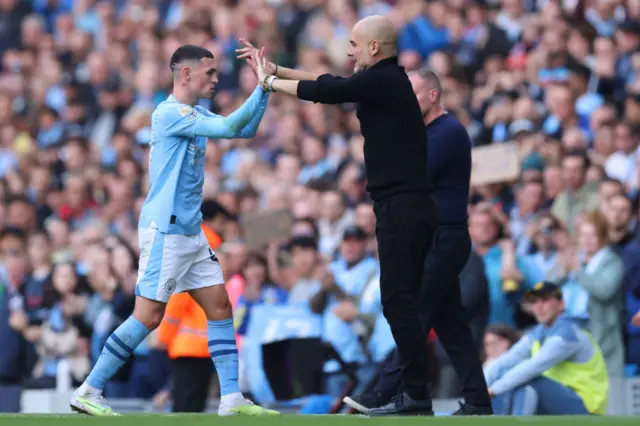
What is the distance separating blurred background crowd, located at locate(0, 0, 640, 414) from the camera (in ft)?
38.5

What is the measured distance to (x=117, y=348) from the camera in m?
8.28

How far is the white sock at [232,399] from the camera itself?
8.26 meters

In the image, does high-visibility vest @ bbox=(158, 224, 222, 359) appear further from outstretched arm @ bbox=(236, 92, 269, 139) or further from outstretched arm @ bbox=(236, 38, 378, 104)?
outstretched arm @ bbox=(236, 38, 378, 104)

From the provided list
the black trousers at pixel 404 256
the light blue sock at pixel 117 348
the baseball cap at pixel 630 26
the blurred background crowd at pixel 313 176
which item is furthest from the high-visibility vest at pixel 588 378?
the baseball cap at pixel 630 26

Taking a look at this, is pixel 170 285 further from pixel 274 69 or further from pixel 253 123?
pixel 274 69

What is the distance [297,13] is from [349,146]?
164 inches

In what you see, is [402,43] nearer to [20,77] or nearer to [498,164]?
[498,164]

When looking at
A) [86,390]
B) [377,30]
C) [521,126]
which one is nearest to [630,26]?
[521,126]

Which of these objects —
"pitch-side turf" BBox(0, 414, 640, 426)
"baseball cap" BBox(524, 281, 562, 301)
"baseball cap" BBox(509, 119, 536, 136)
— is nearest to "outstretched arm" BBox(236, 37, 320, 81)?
"pitch-side turf" BBox(0, 414, 640, 426)

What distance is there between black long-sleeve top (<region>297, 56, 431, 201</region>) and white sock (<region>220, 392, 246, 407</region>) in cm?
134

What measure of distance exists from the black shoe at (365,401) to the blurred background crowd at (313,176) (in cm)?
233

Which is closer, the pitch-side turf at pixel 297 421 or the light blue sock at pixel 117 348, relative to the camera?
the pitch-side turf at pixel 297 421

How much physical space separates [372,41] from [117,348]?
7.13 feet

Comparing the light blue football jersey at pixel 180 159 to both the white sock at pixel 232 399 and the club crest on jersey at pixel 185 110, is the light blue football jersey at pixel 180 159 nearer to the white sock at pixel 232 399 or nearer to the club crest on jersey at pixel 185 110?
the club crest on jersey at pixel 185 110
